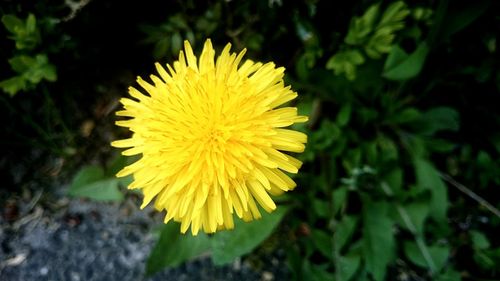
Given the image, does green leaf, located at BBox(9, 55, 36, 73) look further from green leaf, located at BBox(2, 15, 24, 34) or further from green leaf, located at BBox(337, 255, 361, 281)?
green leaf, located at BBox(337, 255, 361, 281)

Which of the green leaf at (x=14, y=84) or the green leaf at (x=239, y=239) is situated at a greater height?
the green leaf at (x=14, y=84)

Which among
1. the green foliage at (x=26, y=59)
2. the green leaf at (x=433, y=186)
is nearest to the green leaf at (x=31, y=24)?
the green foliage at (x=26, y=59)

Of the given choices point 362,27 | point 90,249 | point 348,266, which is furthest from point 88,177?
point 362,27

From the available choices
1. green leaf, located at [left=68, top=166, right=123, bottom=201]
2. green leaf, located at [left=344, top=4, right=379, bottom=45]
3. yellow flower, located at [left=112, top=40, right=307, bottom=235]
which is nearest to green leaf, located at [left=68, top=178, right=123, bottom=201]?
green leaf, located at [left=68, top=166, right=123, bottom=201]

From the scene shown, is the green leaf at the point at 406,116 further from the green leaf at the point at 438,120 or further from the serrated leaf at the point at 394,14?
the serrated leaf at the point at 394,14

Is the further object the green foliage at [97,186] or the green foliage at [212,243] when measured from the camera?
the green foliage at [97,186]

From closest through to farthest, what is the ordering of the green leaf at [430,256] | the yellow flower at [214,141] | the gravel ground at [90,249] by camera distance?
the yellow flower at [214,141], the green leaf at [430,256], the gravel ground at [90,249]

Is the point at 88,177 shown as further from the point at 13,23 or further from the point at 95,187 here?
the point at 13,23

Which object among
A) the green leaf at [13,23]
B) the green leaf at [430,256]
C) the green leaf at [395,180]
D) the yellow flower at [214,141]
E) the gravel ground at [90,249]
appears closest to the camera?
the yellow flower at [214,141]
